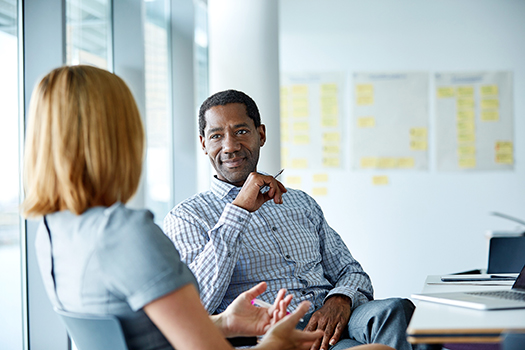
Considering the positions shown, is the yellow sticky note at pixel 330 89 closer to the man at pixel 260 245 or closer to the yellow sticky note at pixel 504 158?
the yellow sticky note at pixel 504 158

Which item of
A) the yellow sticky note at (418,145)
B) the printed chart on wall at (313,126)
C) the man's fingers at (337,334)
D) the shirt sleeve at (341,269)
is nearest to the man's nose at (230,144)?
the shirt sleeve at (341,269)

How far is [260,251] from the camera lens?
201 cm

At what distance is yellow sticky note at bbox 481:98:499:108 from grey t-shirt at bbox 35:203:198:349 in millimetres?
3490

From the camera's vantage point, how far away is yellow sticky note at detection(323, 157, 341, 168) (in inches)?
160

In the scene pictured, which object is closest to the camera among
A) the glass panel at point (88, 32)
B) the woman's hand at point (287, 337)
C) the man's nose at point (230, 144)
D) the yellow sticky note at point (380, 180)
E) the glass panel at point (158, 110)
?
Result: the woman's hand at point (287, 337)

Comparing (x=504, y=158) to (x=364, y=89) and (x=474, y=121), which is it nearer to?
(x=474, y=121)

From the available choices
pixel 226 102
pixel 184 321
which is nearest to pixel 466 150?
pixel 226 102

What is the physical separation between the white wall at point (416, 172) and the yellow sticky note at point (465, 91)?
17cm

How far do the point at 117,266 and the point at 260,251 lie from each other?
3.52 feet

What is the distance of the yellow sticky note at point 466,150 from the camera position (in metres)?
3.94

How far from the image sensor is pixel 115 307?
1.01 m

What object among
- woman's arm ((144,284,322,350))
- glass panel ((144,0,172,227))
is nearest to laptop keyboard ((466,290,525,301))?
woman's arm ((144,284,322,350))

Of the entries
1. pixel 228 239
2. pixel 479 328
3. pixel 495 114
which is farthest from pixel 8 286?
pixel 495 114

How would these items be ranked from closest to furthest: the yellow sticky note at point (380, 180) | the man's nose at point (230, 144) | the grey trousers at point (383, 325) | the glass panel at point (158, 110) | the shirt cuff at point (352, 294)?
the grey trousers at point (383, 325) → the shirt cuff at point (352, 294) → the man's nose at point (230, 144) → the glass panel at point (158, 110) → the yellow sticky note at point (380, 180)
